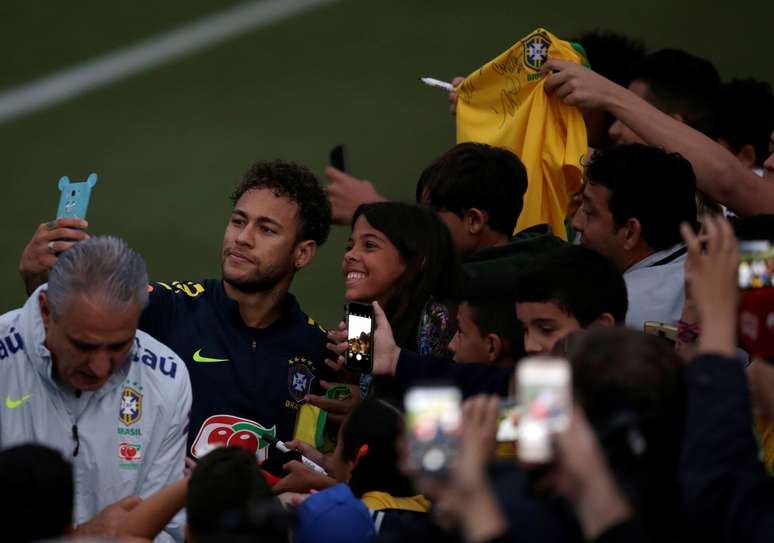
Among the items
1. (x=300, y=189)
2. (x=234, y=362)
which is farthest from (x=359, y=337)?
(x=300, y=189)

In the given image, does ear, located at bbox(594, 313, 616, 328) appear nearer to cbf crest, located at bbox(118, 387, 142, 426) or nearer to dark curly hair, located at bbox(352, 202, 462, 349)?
dark curly hair, located at bbox(352, 202, 462, 349)

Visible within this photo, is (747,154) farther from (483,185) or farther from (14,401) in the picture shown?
(14,401)

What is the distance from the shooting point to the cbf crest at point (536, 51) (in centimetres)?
572

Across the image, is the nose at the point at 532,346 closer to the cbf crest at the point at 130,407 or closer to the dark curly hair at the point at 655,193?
the dark curly hair at the point at 655,193

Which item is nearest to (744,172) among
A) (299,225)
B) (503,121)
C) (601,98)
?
(601,98)

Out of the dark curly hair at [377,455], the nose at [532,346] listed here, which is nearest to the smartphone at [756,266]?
the nose at [532,346]

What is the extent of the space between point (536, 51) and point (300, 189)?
1.10 meters

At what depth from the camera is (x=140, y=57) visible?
9.75 meters

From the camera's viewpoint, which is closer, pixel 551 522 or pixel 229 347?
pixel 551 522

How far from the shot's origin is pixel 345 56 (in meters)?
9.61

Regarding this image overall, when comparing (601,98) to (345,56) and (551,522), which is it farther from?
(345,56)

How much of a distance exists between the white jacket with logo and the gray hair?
157 mm

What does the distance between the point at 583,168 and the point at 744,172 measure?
0.72 meters

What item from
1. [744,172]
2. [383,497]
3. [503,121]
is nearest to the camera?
[383,497]
